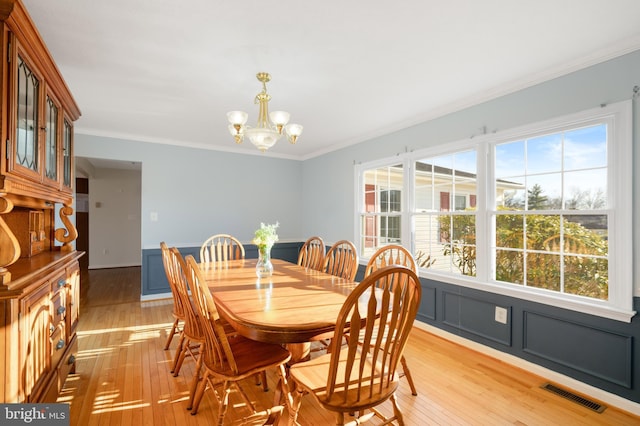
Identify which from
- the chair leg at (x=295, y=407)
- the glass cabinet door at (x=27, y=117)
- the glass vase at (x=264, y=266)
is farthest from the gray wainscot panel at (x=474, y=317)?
the glass cabinet door at (x=27, y=117)

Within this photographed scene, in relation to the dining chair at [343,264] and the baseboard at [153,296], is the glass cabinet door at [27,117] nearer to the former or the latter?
the dining chair at [343,264]

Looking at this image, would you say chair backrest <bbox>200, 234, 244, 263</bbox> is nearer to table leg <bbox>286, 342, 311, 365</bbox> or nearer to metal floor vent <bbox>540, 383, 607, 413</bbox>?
table leg <bbox>286, 342, 311, 365</bbox>

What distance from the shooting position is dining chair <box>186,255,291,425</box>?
5.48ft

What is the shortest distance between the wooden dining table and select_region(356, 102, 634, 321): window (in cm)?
159

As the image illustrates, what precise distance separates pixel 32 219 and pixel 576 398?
13.4ft

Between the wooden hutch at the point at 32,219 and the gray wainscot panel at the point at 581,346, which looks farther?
the gray wainscot panel at the point at 581,346

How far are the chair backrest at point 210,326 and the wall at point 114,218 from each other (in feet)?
21.7

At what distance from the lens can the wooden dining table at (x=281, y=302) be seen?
1545 mm

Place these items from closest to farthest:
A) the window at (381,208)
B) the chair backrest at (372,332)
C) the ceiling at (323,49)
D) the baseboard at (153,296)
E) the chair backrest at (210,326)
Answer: the chair backrest at (372,332), the chair backrest at (210,326), the ceiling at (323,49), the window at (381,208), the baseboard at (153,296)

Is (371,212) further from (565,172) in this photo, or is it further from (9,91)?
(9,91)

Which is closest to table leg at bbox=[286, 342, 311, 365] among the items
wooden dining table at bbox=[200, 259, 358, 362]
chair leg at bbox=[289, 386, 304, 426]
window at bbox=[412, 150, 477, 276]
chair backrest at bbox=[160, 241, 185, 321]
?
wooden dining table at bbox=[200, 259, 358, 362]

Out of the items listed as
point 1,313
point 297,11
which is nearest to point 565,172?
point 297,11

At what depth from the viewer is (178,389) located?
238cm

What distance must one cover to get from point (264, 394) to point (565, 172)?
2.88 meters
